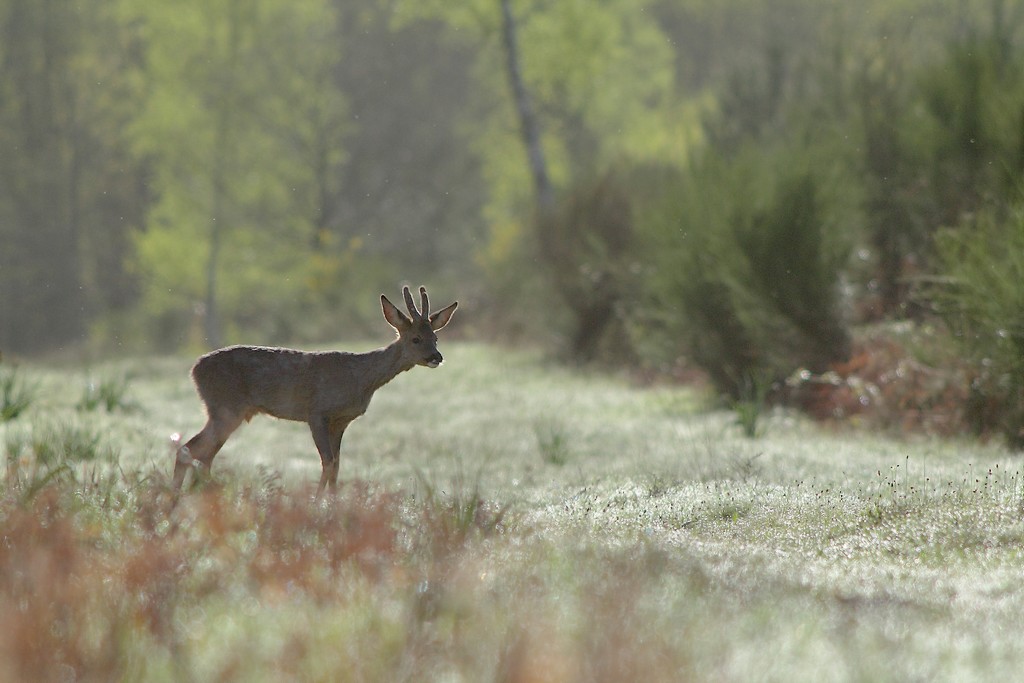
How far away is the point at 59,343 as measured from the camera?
3597 cm

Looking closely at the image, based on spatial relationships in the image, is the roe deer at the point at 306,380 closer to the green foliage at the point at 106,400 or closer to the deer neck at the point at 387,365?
the deer neck at the point at 387,365

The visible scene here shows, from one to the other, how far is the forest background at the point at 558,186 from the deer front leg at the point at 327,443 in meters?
5.53

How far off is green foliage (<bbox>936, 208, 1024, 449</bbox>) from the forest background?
0.03 metres

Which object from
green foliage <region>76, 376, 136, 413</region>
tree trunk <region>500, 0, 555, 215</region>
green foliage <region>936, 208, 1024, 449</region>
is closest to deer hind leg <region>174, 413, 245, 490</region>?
green foliage <region>76, 376, 136, 413</region>

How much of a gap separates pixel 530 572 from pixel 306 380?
8.55 ft

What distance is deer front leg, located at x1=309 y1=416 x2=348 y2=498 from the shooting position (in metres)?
7.09

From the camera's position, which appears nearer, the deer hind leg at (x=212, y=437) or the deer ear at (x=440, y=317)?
the deer hind leg at (x=212, y=437)

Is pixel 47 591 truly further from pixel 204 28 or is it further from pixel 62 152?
pixel 62 152

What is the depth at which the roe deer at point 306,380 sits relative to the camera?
7270mm

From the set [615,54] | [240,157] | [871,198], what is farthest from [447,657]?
Answer: [240,157]

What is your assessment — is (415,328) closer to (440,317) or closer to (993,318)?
(440,317)

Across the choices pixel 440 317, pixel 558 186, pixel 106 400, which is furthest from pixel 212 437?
pixel 558 186

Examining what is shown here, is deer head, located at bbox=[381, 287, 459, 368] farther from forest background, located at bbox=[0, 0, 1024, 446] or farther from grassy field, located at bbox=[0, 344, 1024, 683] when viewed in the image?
forest background, located at bbox=[0, 0, 1024, 446]

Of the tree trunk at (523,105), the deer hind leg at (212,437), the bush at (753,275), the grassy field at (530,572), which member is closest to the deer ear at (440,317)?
the grassy field at (530,572)
